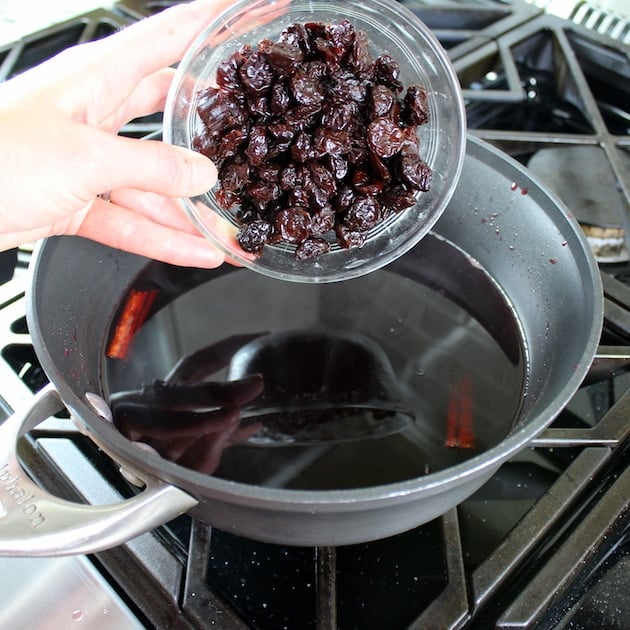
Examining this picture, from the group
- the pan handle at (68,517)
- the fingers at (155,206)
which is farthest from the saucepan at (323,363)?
the fingers at (155,206)

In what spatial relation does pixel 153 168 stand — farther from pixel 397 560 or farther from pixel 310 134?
pixel 397 560

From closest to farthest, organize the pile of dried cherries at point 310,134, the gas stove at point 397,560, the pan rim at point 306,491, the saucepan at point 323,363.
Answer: the pan rim at point 306,491 < the saucepan at point 323,363 < the gas stove at point 397,560 < the pile of dried cherries at point 310,134

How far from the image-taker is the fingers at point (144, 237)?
1.18m

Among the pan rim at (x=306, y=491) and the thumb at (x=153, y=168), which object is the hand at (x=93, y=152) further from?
the pan rim at (x=306, y=491)

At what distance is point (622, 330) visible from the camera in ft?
4.00

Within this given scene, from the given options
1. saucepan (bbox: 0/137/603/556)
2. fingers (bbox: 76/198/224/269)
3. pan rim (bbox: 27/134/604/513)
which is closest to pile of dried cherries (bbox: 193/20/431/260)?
fingers (bbox: 76/198/224/269)

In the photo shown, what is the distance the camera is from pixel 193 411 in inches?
44.5

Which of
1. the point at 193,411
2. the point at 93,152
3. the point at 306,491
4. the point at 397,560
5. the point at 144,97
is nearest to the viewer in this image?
the point at 306,491

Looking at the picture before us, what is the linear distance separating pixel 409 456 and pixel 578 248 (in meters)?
0.46

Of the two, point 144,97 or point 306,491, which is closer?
point 306,491

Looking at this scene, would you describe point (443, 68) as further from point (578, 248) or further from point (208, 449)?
point (208, 449)

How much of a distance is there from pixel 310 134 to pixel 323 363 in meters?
0.44

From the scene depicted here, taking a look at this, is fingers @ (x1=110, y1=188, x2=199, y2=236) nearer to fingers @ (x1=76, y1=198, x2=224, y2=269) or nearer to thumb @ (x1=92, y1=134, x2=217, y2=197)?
fingers @ (x1=76, y1=198, x2=224, y2=269)

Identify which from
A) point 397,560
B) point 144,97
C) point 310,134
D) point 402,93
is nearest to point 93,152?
point 310,134
